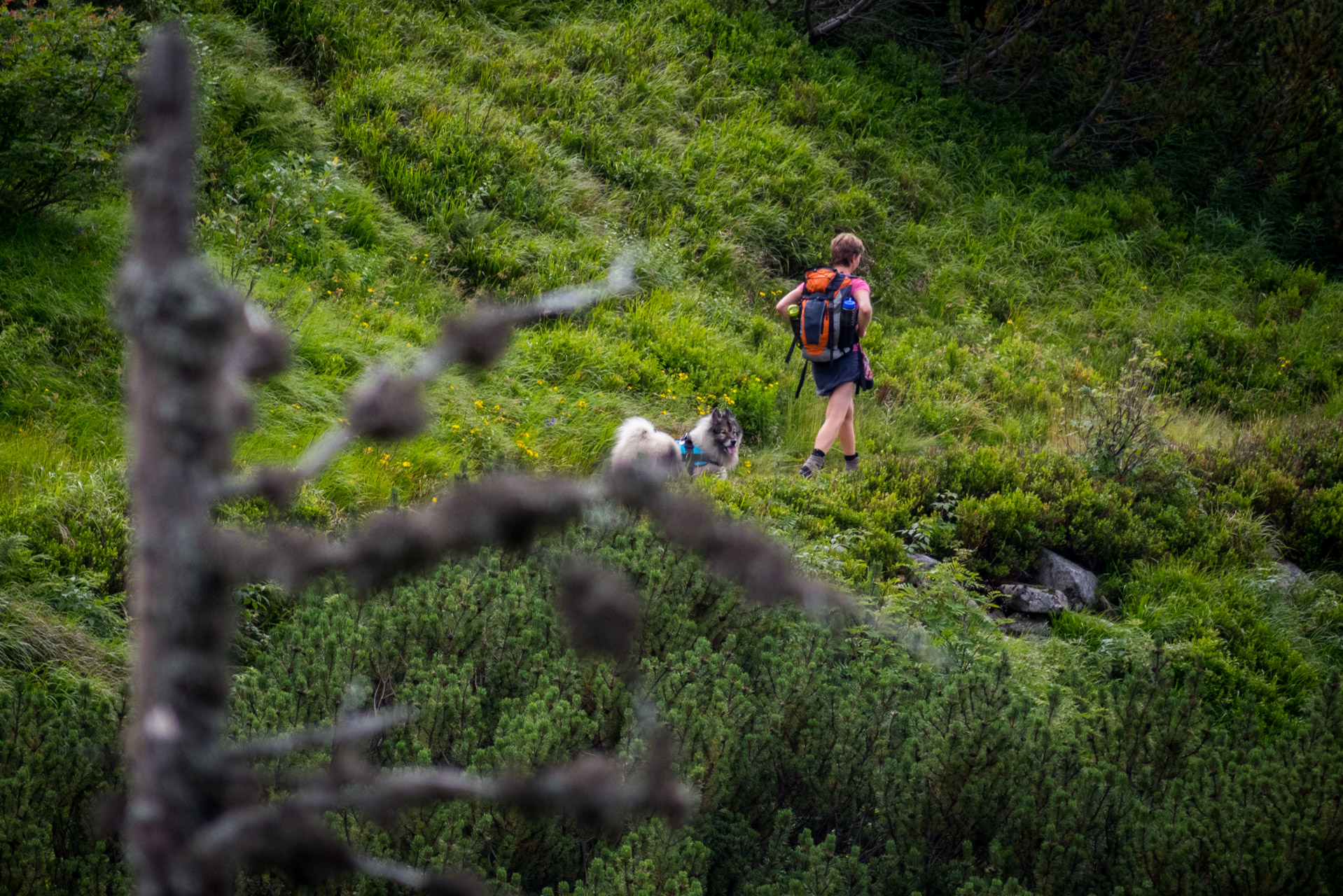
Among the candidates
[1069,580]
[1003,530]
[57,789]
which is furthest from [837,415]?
[57,789]

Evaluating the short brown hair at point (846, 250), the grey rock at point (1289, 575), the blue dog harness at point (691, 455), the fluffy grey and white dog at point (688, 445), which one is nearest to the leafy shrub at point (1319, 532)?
the grey rock at point (1289, 575)

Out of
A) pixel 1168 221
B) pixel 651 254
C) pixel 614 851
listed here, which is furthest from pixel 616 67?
pixel 614 851

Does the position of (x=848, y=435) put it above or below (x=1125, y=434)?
below

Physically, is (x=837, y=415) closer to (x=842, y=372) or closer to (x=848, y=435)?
(x=848, y=435)

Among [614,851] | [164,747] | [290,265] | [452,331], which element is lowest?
[614,851]

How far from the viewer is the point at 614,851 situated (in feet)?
10.8

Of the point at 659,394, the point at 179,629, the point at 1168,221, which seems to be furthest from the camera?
the point at 1168,221

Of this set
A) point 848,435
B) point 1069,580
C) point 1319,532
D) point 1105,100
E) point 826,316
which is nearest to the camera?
point 1069,580

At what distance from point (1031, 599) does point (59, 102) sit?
7776 millimetres

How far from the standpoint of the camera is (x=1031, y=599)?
21.7ft

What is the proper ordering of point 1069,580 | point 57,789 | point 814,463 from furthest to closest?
point 814,463, point 1069,580, point 57,789

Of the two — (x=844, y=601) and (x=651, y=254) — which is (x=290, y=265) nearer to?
(x=651, y=254)

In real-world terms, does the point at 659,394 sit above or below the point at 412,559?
below

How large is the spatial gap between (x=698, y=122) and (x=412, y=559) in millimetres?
13095
